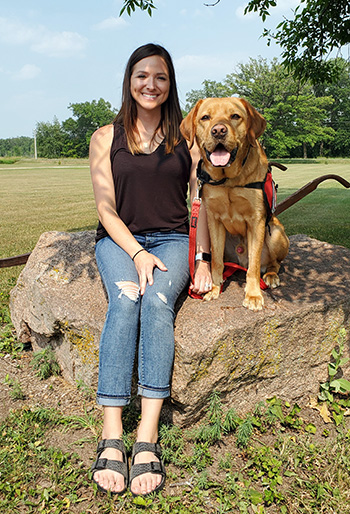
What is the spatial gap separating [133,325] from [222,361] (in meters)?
0.63

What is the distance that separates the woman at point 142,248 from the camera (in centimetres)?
248

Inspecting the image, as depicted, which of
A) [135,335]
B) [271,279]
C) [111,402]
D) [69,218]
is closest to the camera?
[111,402]

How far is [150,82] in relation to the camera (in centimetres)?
327

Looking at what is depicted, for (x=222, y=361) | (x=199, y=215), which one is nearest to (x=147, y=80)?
(x=199, y=215)

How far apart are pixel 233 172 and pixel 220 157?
0.18m

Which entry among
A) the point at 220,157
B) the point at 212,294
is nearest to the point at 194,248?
the point at 212,294

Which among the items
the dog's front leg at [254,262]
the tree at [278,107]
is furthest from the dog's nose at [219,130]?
the tree at [278,107]

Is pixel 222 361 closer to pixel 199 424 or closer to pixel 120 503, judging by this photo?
pixel 199 424

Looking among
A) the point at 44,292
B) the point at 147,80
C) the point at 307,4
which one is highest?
the point at 307,4

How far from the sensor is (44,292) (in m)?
3.37

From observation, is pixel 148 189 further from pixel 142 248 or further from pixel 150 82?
pixel 150 82

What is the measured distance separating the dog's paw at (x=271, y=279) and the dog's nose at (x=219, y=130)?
1.26 metres

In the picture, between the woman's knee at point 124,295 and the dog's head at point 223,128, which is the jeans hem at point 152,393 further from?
the dog's head at point 223,128

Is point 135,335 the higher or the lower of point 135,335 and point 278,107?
the lower
